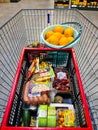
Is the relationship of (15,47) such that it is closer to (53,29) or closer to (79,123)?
(53,29)

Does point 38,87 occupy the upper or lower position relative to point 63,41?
lower

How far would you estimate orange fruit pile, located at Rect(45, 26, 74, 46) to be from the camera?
133cm

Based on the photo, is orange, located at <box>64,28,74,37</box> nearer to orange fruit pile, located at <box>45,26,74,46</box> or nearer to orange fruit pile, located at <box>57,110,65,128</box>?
orange fruit pile, located at <box>45,26,74,46</box>

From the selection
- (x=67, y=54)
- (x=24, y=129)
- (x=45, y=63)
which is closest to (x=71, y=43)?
(x=67, y=54)

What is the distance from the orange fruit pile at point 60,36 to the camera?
1329mm

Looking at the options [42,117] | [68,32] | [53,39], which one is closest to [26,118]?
[42,117]

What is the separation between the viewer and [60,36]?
1385 mm

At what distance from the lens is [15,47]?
5.43ft

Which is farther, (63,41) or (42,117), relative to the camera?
(63,41)

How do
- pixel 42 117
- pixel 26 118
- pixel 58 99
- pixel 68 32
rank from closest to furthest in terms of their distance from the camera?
1. pixel 42 117
2. pixel 26 118
3. pixel 58 99
4. pixel 68 32

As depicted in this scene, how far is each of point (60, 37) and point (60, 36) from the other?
0.04 ft

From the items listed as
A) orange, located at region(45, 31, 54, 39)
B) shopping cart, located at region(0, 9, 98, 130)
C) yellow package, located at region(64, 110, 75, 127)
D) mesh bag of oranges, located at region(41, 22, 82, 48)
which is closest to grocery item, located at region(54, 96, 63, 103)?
shopping cart, located at region(0, 9, 98, 130)

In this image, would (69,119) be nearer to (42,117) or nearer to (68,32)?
(42,117)

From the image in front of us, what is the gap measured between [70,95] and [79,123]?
292 mm
